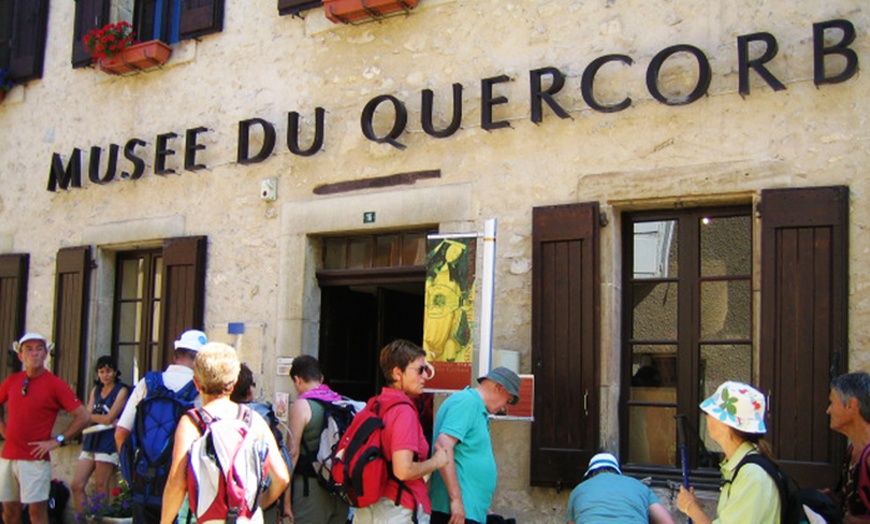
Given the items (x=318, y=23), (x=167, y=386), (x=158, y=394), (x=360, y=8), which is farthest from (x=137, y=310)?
(x=158, y=394)

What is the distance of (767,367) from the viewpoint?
17.7ft

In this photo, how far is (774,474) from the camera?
3.78m

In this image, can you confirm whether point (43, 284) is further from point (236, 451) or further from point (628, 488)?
point (628, 488)

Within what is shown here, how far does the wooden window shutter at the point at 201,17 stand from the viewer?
8.20 m

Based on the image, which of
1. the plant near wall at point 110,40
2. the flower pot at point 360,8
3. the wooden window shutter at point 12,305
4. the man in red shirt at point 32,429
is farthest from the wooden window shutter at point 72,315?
the flower pot at point 360,8

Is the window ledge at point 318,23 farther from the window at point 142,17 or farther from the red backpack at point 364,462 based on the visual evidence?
the red backpack at point 364,462

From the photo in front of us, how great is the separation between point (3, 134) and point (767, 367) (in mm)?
7586

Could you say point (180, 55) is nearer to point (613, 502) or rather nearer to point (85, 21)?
point (85, 21)

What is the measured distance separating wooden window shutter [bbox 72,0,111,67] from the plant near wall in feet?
1.01

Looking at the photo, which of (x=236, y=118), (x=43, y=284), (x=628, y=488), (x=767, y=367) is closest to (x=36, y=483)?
(x=43, y=284)

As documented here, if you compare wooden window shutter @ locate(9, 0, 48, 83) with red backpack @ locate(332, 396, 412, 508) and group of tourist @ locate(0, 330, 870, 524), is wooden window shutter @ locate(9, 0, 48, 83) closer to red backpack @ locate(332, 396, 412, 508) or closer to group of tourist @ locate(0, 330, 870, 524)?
group of tourist @ locate(0, 330, 870, 524)

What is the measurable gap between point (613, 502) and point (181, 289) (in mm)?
4558

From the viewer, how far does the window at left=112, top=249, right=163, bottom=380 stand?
8523mm

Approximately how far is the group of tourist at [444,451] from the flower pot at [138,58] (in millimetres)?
3401
